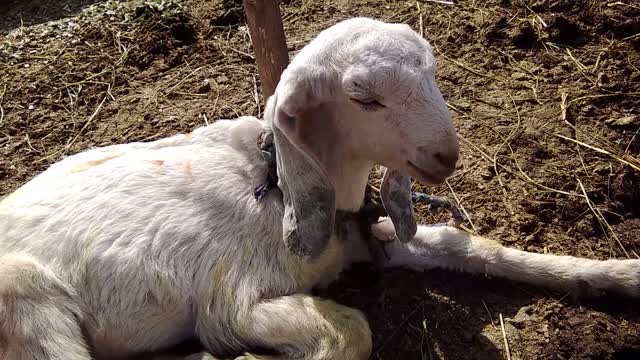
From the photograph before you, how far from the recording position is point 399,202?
131 inches

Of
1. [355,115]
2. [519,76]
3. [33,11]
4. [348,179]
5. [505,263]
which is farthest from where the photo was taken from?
[33,11]

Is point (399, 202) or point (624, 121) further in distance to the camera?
point (624, 121)

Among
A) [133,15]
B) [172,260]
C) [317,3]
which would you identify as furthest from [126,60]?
[172,260]

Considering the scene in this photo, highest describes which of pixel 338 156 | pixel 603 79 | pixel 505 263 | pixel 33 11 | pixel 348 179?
pixel 33 11

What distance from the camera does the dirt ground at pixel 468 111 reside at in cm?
342

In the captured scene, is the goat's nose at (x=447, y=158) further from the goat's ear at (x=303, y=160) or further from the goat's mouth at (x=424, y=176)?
the goat's ear at (x=303, y=160)

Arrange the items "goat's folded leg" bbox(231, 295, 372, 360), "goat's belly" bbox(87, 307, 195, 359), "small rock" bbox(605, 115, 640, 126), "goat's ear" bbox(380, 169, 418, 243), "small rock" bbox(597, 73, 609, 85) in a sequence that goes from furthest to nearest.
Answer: "small rock" bbox(597, 73, 609, 85) → "small rock" bbox(605, 115, 640, 126) → "goat's ear" bbox(380, 169, 418, 243) → "goat's belly" bbox(87, 307, 195, 359) → "goat's folded leg" bbox(231, 295, 372, 360)

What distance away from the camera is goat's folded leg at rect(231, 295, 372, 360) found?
3018 mm

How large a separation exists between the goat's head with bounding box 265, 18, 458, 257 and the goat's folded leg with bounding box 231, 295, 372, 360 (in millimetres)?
264

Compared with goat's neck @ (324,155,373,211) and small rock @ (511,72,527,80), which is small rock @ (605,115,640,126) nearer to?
small rock @ (511,72,527,80)

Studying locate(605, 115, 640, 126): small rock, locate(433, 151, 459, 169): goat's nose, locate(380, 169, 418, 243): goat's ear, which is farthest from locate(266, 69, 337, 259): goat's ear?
locate(605, 115, 640, 126): small rock

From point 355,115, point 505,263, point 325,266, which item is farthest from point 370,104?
point 505,263

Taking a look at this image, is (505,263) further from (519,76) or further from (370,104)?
(519,76)

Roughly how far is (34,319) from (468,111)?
9.91ft
